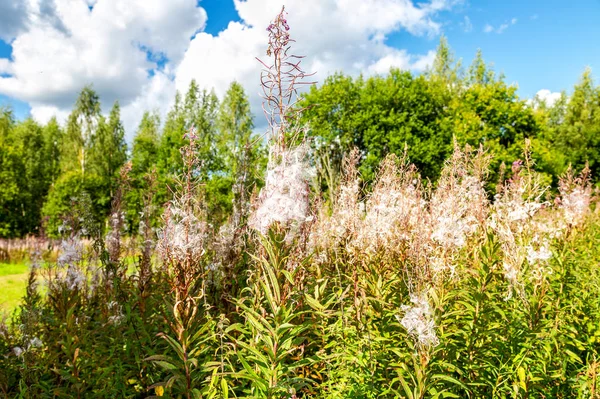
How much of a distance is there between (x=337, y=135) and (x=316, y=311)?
23.5 meters

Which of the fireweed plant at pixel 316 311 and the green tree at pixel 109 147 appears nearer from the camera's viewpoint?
the fireweed plant at pixel 316 311

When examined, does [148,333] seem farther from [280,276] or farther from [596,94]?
[596,94]

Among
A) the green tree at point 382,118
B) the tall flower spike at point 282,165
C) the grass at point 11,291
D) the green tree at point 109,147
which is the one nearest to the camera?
the tall flower spike at point 282,165

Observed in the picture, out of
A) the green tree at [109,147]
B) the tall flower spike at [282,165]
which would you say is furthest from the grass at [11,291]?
the green tree at [109,147]

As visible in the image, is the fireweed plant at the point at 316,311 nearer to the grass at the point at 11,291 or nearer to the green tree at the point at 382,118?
the grass at the point at 11,291

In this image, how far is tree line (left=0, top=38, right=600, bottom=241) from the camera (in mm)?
Result: 24953

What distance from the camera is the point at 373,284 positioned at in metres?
3.61

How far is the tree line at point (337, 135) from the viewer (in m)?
25.0

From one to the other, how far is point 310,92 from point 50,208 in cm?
2109

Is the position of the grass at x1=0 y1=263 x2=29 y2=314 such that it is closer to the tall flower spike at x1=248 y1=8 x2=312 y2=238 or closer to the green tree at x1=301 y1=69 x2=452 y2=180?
the tall flower spike at x1=248 y1=8 x2=312 y2=238

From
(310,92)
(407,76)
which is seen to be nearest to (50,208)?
(310,92)

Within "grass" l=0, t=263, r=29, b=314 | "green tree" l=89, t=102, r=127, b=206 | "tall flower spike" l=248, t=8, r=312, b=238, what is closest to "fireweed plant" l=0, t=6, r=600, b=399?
"tall flower spike" l=248, t=8, r=312, b=238

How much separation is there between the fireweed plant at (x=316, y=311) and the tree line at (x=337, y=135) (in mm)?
13162

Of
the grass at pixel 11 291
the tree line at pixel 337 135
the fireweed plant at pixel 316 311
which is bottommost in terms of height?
the grass at pixel 11 291
